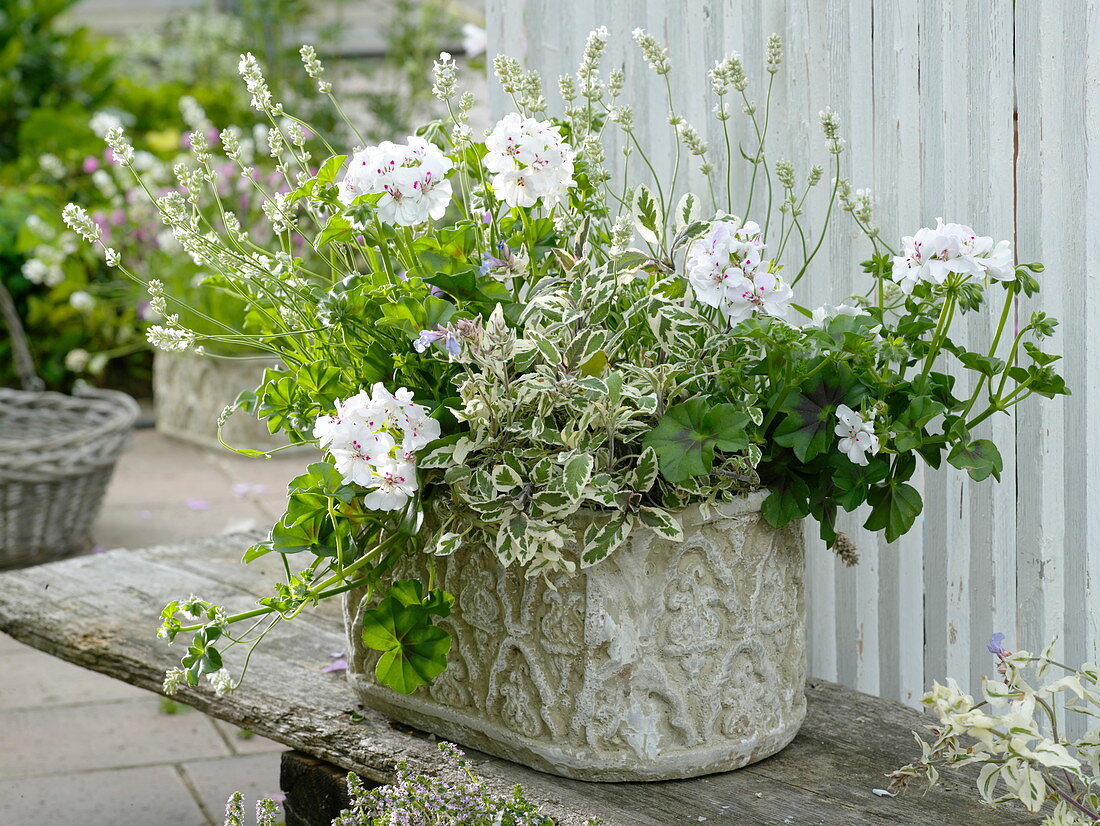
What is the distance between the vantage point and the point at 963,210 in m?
1.37

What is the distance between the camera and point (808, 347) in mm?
1180

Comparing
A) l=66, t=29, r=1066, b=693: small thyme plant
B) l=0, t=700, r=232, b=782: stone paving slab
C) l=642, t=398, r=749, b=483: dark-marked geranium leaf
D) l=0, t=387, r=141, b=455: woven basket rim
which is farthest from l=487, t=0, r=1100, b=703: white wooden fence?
l=0, t=387, r=141, b=455: woven basket rim

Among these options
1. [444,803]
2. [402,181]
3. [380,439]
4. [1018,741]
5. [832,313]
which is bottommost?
[444,803]

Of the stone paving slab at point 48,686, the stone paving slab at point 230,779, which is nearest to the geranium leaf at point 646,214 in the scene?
the stone paving slab at point 230,779

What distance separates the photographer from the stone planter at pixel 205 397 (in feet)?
14.7

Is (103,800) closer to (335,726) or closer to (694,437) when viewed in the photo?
(335,726)

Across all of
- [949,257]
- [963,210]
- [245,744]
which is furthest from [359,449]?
[245,744]

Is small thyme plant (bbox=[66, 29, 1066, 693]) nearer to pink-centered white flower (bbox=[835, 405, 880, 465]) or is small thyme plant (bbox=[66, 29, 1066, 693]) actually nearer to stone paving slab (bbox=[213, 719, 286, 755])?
pink-centered white flower (bbox=[835, 405, 880, 465])

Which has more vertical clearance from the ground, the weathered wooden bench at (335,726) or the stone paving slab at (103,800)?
the weathered wooden bench at (335,726)

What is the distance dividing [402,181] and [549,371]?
0.73 feet

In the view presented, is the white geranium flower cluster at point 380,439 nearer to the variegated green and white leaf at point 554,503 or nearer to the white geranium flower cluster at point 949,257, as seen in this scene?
the variegated green and white leaf at point 554,503

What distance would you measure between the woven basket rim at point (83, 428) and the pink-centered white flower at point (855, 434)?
259 centimetres

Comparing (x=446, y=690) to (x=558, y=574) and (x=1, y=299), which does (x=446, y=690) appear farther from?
(x=1, y=299)

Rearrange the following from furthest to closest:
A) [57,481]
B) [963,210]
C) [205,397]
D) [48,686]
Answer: [205,397], [57,481], [48,686], [963,210]
